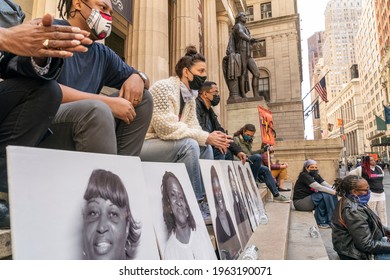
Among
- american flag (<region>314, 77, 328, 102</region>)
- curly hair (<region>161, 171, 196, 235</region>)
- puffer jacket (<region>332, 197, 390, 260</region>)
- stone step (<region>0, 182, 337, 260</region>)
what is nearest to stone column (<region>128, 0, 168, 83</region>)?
stone step (<region>0, 182, 337, 260</region>)

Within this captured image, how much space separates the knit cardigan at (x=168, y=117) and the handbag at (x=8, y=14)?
1.21 metres

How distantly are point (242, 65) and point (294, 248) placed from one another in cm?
785

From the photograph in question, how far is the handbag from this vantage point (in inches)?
50.1

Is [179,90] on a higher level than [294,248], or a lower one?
higher

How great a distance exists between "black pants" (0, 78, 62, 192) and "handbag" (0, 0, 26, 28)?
360 millimetres

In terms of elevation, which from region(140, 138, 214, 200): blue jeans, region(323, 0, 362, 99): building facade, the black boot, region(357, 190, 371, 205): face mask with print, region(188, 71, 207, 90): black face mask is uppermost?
region(323, 0, 362, 99): building facade

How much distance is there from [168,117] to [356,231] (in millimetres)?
2734

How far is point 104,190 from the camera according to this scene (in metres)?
1.03

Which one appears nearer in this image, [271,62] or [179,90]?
[179,90]

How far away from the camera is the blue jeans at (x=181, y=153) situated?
7.52 feet

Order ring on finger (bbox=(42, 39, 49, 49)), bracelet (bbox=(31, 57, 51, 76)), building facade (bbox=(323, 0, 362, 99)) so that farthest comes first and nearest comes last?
building facade (bbox=(323, 0, 362, 99)), bracelet (bbox=(31, 57, 51, 76)), ring on finger (bbox=(42, 39, 49, 49))

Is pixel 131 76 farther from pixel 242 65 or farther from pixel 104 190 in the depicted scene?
pixel 242 65

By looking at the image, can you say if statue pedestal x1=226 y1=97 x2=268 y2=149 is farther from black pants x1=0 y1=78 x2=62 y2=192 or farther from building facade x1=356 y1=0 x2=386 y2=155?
building facade x1=356 y1=0 x2=386 y2=155

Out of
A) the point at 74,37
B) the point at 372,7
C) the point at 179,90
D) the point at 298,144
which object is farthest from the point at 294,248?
the point at 372,7
